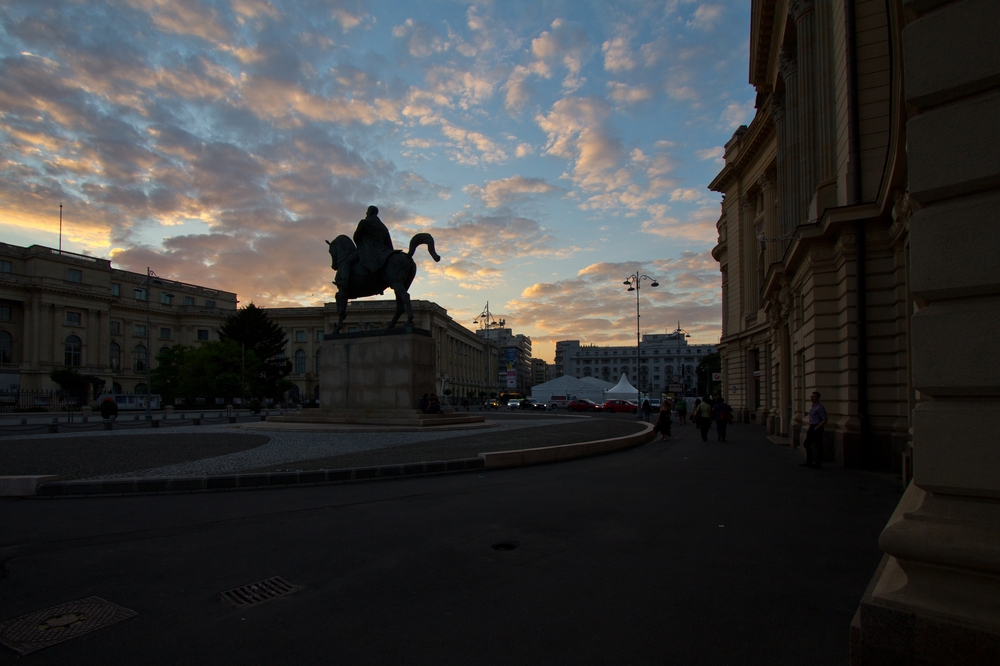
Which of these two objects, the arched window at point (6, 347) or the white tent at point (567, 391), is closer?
the white tent at point (567, 391)

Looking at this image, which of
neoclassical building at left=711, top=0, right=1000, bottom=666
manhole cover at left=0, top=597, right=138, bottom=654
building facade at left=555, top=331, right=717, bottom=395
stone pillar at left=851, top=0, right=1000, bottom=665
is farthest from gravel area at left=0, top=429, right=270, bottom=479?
building facade at left=555, top=331, right=717, bottom=395

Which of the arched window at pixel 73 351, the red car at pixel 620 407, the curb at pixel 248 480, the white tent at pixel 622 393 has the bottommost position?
the red car at pixel 620 407

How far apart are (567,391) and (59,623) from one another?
59666mm

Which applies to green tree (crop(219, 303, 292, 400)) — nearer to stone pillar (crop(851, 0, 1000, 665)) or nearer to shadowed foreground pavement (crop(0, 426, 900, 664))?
shadowed foreground pavement (crop(0, 426, 900, 664))

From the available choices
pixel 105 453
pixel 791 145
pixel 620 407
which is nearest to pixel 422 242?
pixel 105 453

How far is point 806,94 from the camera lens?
59.4 feet

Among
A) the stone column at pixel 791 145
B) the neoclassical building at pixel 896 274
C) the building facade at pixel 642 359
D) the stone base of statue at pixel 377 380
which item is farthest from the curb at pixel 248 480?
the building facade at pixel 642 359

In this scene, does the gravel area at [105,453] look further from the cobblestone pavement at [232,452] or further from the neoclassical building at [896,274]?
the neoclassical building at [896,274]

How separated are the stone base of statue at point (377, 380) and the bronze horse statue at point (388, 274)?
3.24ft

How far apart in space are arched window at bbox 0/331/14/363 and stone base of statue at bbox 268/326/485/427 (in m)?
68.7

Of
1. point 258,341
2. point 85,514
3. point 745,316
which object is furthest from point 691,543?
point 258,341

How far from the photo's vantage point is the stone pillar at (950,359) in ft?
9.02

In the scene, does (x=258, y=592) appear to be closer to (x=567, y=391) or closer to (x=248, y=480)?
(x=248, y=480)

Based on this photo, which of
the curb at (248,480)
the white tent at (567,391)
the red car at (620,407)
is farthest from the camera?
the white tent at (567,391)
